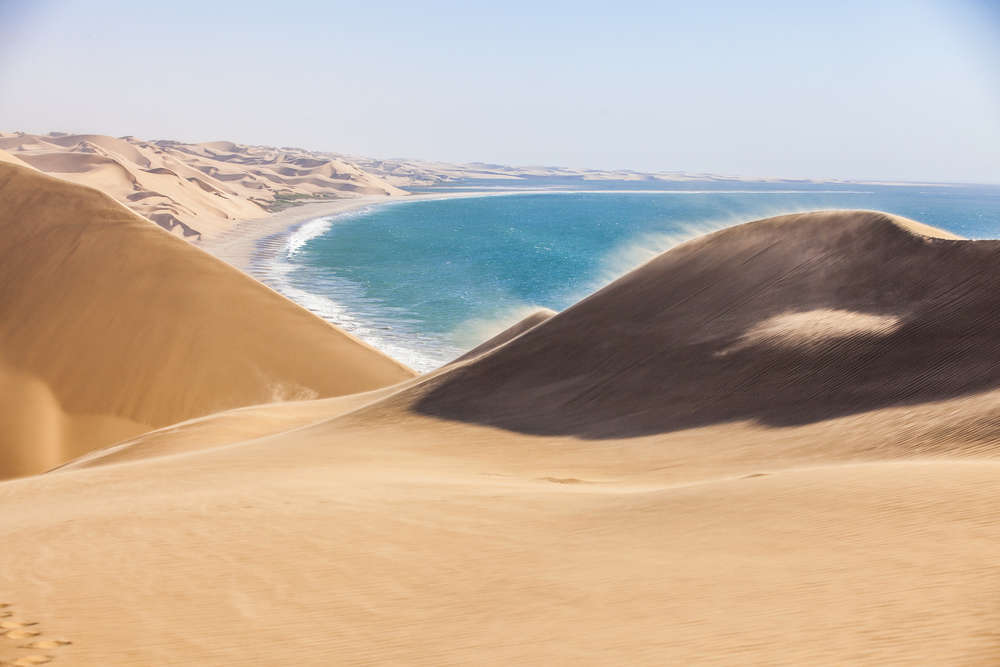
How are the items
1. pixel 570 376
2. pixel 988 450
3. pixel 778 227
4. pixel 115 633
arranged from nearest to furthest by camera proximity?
1. pixel 115 633
2. pixel 988 450
3. pixel 570 376
4. pixel 778 227

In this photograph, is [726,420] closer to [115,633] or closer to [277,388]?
[115,633]

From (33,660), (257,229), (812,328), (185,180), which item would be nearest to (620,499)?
(33,660)

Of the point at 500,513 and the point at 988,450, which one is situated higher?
the point at 988,450

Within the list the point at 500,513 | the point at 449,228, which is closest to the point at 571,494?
the point at 500,513

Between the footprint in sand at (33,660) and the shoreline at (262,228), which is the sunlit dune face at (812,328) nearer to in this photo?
the footprint in sand at (33,660)

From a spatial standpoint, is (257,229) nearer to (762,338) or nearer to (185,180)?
(185,180)

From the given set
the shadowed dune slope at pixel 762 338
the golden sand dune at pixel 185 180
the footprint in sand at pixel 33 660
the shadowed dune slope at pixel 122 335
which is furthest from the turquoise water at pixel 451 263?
the footprint in sand at pixel 33 660

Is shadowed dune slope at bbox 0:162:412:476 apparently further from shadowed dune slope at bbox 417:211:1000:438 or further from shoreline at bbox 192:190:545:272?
shoreline at bbox 192:190:545:272
